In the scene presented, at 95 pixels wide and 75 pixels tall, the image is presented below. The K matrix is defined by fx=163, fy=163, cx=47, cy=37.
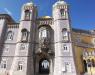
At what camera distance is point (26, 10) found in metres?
39.5

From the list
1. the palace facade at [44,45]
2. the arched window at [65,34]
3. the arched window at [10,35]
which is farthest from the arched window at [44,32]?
the arched window at [10,35]

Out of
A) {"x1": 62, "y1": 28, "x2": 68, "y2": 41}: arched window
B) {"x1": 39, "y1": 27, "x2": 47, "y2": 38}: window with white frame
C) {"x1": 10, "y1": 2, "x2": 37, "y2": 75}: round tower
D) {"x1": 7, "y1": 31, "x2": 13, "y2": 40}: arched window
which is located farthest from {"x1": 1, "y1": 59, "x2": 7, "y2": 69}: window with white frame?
{"x1": 62, "y1": 28, "x2": 68, "y2": 41}: arched window

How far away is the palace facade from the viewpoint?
32.9 metres

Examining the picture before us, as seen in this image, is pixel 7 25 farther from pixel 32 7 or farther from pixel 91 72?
pixel 91 72

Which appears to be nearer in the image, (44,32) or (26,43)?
(26,43)

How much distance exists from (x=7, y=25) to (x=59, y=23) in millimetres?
12481

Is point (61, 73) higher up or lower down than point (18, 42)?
lower down

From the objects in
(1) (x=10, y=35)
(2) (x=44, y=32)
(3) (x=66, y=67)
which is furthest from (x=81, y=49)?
(1) (x=10, y=35)

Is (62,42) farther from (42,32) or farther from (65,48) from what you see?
(42,32)

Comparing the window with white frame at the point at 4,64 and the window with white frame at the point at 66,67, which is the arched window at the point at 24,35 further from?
the window with white frame at the point at 66,67

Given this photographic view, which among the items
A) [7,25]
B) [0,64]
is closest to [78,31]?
[7,25]

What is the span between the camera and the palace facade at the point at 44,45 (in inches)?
1294

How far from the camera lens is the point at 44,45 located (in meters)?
34.6

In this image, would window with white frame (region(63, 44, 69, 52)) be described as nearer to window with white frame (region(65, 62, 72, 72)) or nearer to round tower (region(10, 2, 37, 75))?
window with white frame (region(65, 62, 72, 72))
